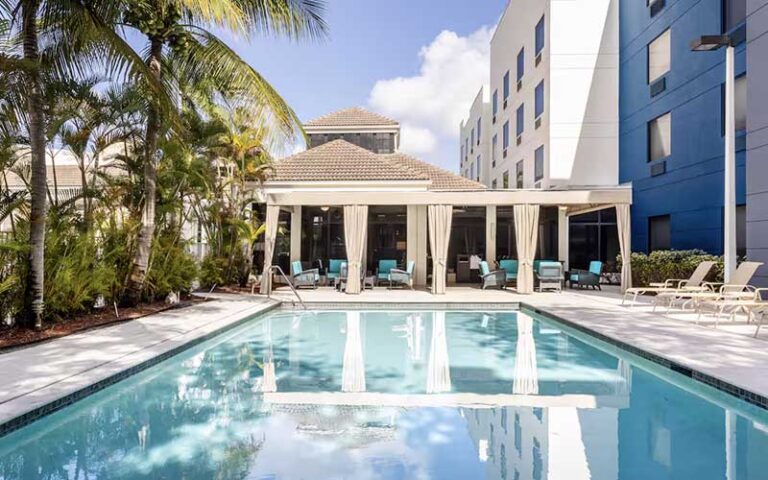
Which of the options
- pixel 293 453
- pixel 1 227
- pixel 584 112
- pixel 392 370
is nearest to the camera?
pixel 293 453

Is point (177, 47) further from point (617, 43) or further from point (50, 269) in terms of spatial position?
point (617, 43)

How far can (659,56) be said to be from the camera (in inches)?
660

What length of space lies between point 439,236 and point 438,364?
26.9ft

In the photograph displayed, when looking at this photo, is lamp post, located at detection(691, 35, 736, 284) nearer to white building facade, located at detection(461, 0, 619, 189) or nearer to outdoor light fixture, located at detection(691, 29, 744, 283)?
outdoor light fixture, located at detection(691, 29, 744, 283)

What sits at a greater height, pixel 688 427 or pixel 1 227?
pixel 1 227

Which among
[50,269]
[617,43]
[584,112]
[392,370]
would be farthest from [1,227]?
[617,43]

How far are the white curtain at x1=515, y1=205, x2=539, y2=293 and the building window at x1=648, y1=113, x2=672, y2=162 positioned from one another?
5.39 meters

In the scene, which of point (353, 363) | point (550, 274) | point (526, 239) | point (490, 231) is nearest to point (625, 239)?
point (550, 274)

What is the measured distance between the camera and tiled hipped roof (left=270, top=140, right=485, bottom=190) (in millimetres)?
18188

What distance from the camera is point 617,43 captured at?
18859mm

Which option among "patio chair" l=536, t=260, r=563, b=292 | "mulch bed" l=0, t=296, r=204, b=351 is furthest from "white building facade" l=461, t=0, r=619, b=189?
"mulch bed" l=0, t=296, r=204, b=351

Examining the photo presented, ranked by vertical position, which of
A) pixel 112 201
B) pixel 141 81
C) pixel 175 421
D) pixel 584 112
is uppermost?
pixel 584 112

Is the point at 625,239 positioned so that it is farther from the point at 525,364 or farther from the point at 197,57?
the point at 197,57

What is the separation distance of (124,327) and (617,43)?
19.8 meters
